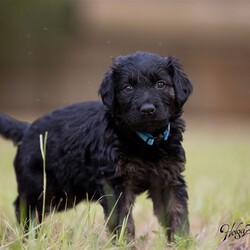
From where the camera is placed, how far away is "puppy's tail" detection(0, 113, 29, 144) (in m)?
6.31

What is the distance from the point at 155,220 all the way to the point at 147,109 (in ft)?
5.20

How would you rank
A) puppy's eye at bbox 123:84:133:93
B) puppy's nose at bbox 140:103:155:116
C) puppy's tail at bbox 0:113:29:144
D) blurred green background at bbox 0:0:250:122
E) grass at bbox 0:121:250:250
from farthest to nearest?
1. blurred green background at bbox 0:0:250:122
2. puppy's tail at bbox 0:113:29:144
3. puppy's eye at bbox 123:84:133:93
4. puppy's nose at bbox 140:103:155:116
5. grass at bbox 0:121:250:250

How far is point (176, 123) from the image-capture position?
5.27 meters

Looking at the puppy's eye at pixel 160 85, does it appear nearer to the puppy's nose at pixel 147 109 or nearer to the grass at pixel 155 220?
the puppy's nose at pixel 147 109

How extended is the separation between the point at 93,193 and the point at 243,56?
21.7 metres

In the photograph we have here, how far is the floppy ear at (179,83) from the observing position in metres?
5.16

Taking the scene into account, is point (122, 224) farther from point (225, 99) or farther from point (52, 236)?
point (225, 99)

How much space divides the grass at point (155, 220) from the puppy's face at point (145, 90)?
28.3 inches

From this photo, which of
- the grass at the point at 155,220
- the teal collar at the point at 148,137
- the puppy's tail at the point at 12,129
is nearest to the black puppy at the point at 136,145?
the teal collar at the point at 148,137

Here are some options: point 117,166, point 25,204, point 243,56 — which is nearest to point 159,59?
point 117,166

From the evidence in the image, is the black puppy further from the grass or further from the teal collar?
the grass

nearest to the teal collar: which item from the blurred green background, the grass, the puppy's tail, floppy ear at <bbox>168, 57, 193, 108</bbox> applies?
floppy ear at <bbox>168, 57, 193, 108</bbox>

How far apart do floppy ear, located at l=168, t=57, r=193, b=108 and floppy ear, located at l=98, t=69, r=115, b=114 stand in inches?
18.0

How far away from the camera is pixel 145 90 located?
497 cm
